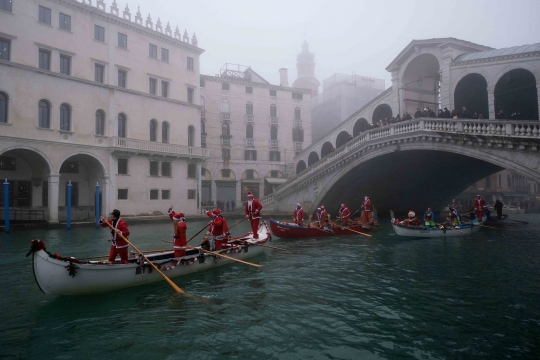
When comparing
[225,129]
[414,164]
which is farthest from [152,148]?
[414,164]

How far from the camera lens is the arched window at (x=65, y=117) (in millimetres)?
25453

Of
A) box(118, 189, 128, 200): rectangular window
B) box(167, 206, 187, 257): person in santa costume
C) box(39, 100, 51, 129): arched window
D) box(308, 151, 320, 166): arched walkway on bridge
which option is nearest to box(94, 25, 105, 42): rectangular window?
box(39, 100, 51, 129): arched window

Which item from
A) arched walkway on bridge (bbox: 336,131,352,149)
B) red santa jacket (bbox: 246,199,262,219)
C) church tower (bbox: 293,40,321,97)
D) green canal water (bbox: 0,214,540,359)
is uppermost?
church tower (bbox: 293,40,321,97)

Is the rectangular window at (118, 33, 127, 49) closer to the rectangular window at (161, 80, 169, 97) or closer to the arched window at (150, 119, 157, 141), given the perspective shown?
the rectangular window at (161, 80, 169, 97)

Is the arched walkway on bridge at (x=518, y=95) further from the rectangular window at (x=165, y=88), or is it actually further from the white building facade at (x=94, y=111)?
the rectangular window at (x=165, y=88)

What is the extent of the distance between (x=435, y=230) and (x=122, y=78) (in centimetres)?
2498

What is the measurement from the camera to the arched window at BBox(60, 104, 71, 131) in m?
25.5

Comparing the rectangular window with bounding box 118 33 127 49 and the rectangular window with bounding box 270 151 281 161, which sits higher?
the rectangular window with bounding box 118 33 127 49

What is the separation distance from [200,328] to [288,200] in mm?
26315

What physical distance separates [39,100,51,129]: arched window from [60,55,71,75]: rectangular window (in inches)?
108

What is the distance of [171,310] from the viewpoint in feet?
27.0

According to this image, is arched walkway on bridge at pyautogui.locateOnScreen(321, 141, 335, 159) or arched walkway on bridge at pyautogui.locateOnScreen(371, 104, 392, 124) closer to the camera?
arched walkway on bridge at pyautogui.locateOnScreen(371, 104, 392, 124)

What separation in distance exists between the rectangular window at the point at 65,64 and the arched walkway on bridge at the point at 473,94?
85.4 feet

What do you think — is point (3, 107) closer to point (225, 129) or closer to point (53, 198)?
point (53, 198)
